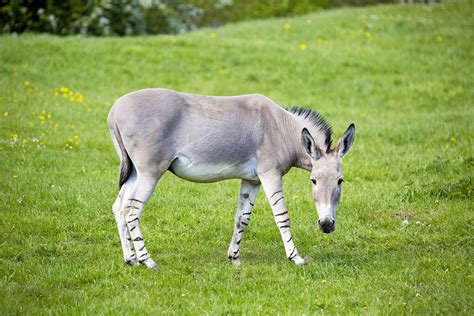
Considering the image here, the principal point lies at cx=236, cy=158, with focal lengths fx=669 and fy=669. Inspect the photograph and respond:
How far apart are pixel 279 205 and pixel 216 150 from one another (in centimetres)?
104

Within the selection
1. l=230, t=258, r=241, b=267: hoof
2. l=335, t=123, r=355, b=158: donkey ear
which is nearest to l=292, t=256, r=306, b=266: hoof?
l=230, t=258, r=241, b=267: hoof

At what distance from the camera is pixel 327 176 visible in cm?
797

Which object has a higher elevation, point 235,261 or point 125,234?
point 125,234

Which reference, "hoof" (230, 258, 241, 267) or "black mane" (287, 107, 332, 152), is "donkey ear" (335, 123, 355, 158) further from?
"hoof" (230, 258, 241, 267)

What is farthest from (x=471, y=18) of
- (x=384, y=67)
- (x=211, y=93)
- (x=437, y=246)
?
(x=437, y=246)

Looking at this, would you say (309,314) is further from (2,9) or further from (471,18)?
(471,18)

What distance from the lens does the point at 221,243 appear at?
371 inches

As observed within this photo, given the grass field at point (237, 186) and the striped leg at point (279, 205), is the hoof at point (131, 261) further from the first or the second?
the striped leg at point (279, 205)

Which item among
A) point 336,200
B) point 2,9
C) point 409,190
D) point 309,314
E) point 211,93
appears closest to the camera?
point 309,314

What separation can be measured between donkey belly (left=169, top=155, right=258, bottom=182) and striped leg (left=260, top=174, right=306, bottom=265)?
0.71 feet

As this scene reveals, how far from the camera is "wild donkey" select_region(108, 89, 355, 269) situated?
7.95 metres

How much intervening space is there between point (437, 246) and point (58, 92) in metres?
10.7

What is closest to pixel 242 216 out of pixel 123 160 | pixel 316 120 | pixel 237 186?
pixel 316 120

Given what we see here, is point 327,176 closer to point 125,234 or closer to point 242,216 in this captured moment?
point 242,216
